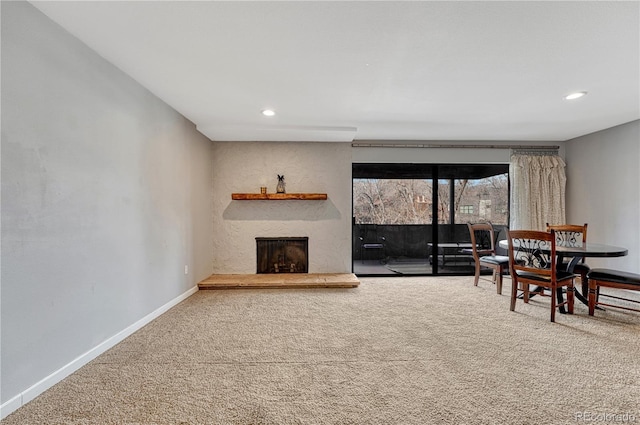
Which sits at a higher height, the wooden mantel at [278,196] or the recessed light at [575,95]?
the recessed light at [575,95]

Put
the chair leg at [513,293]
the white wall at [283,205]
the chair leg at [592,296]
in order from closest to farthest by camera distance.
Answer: the chair leg at [592,296], the chair leg at [513,293], the white wall at [283,205]

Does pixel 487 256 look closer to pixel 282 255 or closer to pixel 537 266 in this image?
pixel 537 266

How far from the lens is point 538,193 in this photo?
16.8 feet

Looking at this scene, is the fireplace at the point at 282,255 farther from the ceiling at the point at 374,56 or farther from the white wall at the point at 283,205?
the ceiling at the point at 374,56

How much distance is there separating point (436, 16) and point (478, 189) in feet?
13.9

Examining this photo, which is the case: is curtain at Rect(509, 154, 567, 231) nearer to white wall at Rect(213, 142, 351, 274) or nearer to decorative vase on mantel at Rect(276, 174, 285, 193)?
white wall at Rect(213, 142, 351, 274)

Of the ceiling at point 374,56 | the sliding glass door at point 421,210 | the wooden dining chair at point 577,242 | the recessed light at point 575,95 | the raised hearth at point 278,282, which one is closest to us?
the ceiling at point 374,56

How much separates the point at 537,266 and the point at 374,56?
316cm

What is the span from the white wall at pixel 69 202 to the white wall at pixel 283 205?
64.7 inches

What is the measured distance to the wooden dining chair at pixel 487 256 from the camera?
4090mm

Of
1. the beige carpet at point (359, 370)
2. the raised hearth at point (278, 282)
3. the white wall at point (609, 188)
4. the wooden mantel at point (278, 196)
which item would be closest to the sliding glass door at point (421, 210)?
the wooden mantel at point (278, 196)

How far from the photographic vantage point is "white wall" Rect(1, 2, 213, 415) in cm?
172

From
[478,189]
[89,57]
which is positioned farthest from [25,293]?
[478,189]

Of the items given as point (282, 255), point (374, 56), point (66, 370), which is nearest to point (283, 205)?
point (282, 255)
